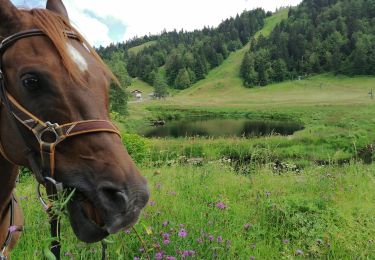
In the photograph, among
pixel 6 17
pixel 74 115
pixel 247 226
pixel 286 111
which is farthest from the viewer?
pixel 286 111

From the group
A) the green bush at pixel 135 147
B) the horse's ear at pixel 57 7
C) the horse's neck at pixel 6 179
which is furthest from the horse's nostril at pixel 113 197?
the green bush at pixel 135 147

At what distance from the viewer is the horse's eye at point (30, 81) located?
2156mm

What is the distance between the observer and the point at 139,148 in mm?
16969

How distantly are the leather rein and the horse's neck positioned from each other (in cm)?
55

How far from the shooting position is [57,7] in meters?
2.99

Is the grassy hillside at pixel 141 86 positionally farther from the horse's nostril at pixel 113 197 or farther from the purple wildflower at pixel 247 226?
the horse's nostril at pixel 113 197

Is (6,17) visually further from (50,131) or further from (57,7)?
(50,131)

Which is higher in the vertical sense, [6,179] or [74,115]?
[74,115]

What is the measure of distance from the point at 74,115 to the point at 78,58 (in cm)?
42

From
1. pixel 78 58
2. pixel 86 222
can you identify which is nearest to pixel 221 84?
pixel 78 58

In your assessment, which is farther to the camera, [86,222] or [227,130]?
[227,130]

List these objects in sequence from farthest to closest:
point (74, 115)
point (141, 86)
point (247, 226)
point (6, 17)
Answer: point (141, 86)
point (247, 226)
point (6, 17)
point (74, 115)

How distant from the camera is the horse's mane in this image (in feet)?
7.13

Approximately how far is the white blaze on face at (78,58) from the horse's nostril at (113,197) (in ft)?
2.73
